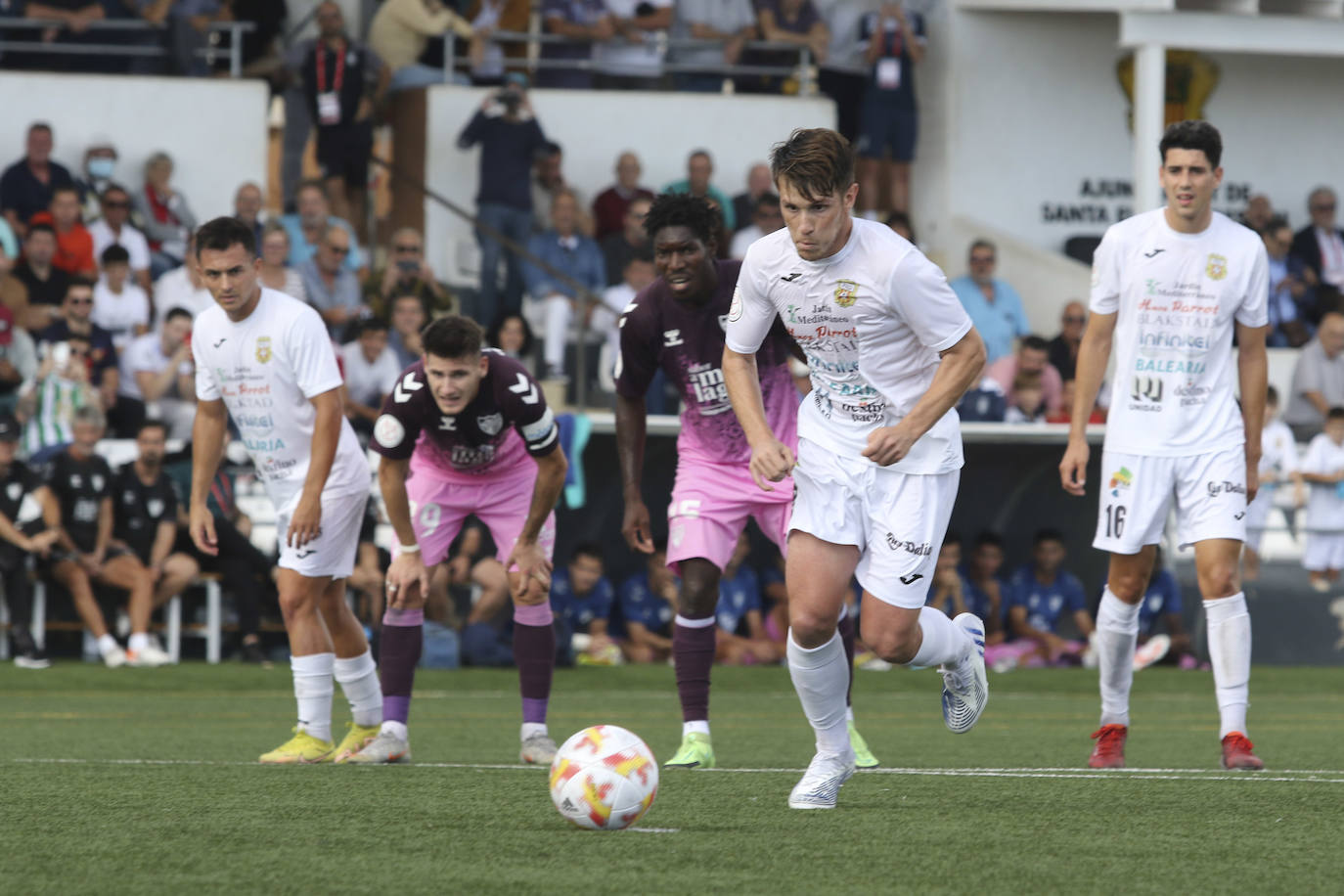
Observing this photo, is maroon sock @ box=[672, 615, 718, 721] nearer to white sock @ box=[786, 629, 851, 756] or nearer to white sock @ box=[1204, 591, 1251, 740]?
white sock @ box=[786, 629, 851, 756]

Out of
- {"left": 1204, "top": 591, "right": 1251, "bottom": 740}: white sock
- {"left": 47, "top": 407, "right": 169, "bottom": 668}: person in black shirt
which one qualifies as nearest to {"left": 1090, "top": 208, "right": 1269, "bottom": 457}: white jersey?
{"left": 1204, "top": 591, "right": 1251, "bottom": 740}: white sock

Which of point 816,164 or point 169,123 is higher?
point 169,123

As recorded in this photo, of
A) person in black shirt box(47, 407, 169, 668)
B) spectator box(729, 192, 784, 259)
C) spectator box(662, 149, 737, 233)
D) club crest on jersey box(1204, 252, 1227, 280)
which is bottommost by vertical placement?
person in black shirt box(47, 407, 169, 668)

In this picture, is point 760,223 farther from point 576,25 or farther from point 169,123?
point 169,123

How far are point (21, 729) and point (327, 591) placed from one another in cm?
239

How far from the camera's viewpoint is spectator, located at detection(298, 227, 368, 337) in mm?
15930

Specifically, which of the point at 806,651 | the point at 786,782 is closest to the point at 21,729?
the point at 786,782

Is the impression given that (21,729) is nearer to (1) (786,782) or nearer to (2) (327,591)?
(2) (327,591)

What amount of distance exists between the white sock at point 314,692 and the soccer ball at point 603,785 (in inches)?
100

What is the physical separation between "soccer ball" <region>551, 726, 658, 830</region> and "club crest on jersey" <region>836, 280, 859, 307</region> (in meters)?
1.47

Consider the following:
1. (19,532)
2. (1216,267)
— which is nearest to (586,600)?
(19,532)

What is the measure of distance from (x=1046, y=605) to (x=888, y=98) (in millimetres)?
5651

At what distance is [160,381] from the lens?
15.1m

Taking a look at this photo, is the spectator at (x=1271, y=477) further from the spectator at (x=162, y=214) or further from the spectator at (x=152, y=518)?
the spectator at (x=162, y=214)
